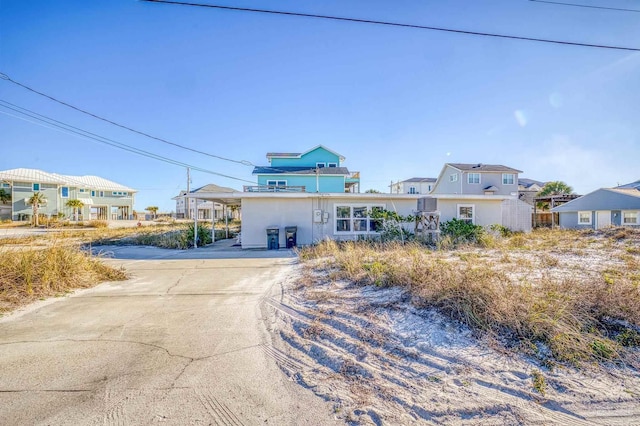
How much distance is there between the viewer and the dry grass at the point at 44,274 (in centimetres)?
518

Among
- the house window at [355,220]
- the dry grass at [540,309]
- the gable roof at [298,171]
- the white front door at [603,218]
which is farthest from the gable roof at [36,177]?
the white front door at [603,218]

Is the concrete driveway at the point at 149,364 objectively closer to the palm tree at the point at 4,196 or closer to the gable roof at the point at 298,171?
the gable roof at the point at 298,171

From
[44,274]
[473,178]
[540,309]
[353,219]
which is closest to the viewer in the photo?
[540,309]

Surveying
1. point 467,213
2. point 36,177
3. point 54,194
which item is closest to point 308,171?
point 467,213

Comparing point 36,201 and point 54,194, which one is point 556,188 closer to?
point 36,201

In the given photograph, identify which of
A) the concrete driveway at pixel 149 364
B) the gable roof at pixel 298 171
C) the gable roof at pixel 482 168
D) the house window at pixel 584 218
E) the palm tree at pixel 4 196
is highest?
the gable roof at pixel 482 168

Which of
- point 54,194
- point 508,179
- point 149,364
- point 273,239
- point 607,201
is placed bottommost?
point 149,364

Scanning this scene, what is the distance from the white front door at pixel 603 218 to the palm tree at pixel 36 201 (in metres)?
51.8

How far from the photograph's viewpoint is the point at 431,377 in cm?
266

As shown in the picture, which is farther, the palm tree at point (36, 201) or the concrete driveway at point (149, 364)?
the palm tree at point (36, 201)

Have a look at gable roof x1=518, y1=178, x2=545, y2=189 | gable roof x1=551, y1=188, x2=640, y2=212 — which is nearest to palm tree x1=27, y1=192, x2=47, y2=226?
gable roof x1=551, y1=188, x2=640, y2=212

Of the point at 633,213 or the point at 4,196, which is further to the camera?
the point at 4,196

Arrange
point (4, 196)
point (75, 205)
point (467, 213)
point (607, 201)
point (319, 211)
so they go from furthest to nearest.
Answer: point (75, 205), point (4, 196), point (607, 201), point (467, 213), point (319, 211)

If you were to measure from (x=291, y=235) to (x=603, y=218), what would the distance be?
26.0 metres
